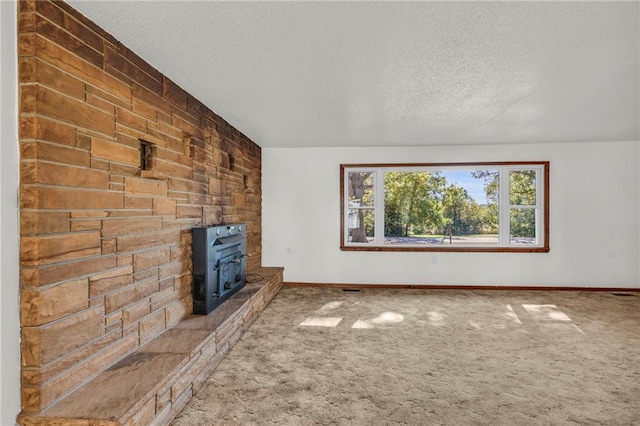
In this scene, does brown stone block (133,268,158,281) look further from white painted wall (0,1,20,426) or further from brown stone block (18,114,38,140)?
brown stone block (18,114,38,140)

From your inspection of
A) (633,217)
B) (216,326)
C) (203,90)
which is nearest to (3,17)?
(203,90)

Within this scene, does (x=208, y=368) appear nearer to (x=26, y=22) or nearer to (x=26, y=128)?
(x=26, y=128)

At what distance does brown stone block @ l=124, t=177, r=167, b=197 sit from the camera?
7.31ft

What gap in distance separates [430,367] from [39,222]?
112 inches

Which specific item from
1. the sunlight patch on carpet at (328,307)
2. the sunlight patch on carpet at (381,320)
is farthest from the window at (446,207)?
the sunlight patch on carpet at (381,320)

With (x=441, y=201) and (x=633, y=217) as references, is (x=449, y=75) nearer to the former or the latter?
(x=441, y=201)

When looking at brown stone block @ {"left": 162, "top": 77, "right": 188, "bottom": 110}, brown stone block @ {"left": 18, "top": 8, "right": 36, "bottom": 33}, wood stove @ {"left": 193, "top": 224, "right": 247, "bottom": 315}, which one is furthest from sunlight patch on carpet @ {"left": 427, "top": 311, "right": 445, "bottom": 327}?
brown stone block @ {"left": 18, "top": 8, "right": 36, "bottom": 33}

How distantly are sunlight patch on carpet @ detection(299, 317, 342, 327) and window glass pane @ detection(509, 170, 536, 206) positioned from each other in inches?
144

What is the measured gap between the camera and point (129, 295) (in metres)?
2.20

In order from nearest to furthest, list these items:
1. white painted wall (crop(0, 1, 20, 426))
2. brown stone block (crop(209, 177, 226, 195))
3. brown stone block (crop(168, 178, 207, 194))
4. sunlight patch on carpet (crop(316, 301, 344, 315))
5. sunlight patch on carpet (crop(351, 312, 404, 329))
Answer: white painted wall (crop(0, 1, 20, 426)) < brown stone block (crop(168, 178, 207, 194)) < brown stone block (crop(209, 177, 226, 195)) < sunlight patch on carpet (crop(351, 312, 404, 329)) < sunlight patch on carpet (crop(316, 301, 344, 315))

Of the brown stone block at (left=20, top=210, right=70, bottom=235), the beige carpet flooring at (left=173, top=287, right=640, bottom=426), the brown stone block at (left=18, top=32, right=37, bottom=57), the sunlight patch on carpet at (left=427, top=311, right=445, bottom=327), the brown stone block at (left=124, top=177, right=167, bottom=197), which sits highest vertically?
the brown stone block at (left=18, top=32, right=37, bottom=57)

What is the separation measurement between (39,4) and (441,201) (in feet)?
17.6

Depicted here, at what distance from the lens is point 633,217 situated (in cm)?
525

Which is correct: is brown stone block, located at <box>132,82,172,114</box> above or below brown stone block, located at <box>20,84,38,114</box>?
above
